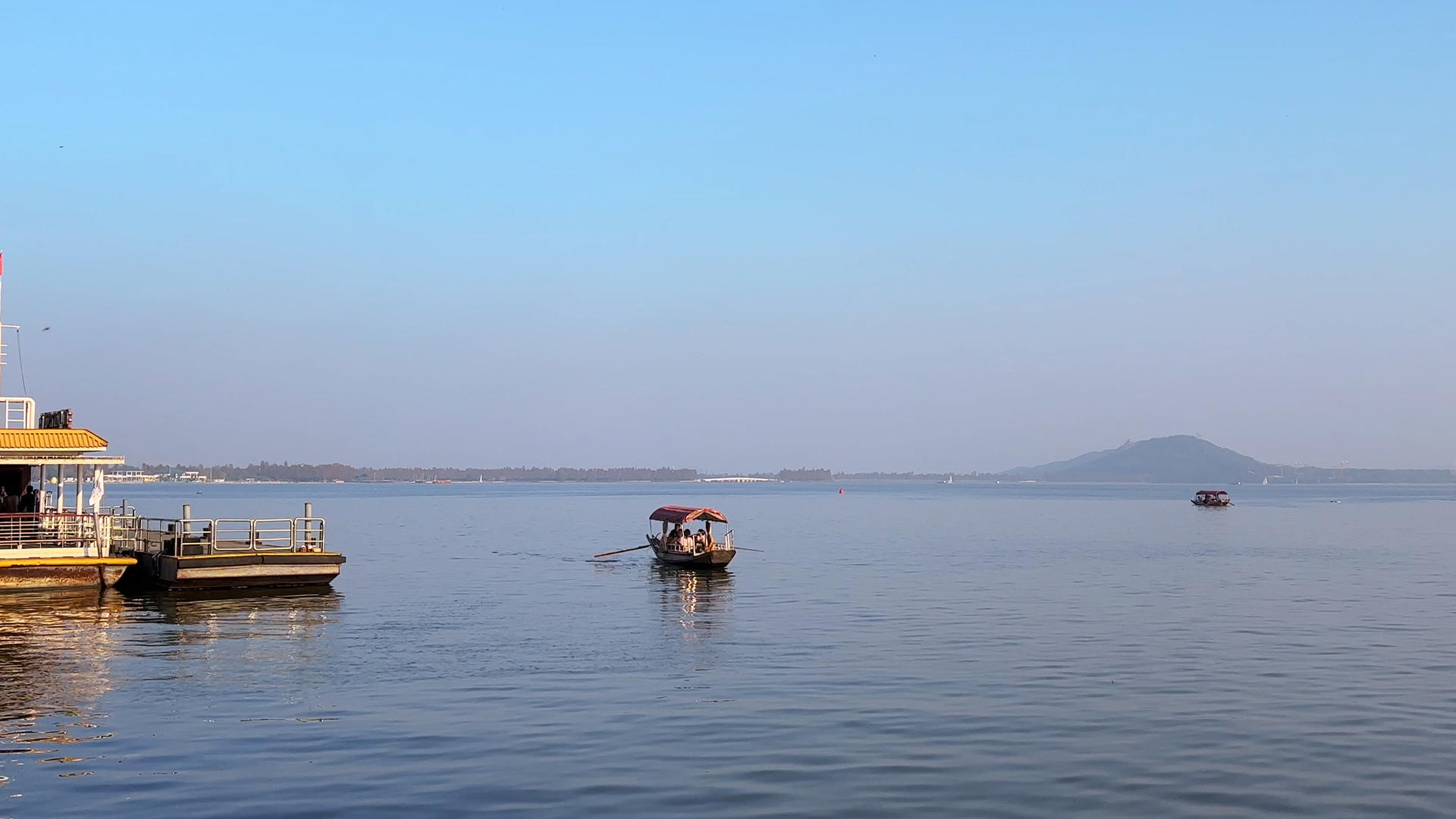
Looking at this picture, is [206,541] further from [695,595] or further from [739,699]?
[739,699]

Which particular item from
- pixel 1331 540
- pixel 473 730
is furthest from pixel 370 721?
pixel 1331 540

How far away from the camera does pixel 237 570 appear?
50.8 m

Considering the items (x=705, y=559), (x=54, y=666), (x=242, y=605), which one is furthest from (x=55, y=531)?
(x=705, y=559)

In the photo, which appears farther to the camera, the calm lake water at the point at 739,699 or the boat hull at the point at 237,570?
→ the boat hull at the point at 237,570

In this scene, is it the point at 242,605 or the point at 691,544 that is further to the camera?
the point at 691,544

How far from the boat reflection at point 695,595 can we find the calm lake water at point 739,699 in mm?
357

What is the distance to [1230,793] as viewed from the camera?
19.3 meters

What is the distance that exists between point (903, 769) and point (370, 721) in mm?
10493

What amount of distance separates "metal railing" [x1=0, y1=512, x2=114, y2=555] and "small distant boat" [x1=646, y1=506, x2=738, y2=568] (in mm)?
26746

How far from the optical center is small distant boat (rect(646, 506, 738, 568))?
65688mm

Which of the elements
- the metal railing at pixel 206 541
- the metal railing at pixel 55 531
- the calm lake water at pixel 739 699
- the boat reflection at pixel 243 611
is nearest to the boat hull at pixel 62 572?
the calm lake water at pixel 739 699

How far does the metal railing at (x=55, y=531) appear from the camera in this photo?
46281 millimetres

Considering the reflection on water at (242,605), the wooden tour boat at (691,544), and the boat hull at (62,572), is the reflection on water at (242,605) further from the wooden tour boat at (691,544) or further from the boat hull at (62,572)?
the wooden tour boat at (691,544)

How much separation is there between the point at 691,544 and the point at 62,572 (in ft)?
101
